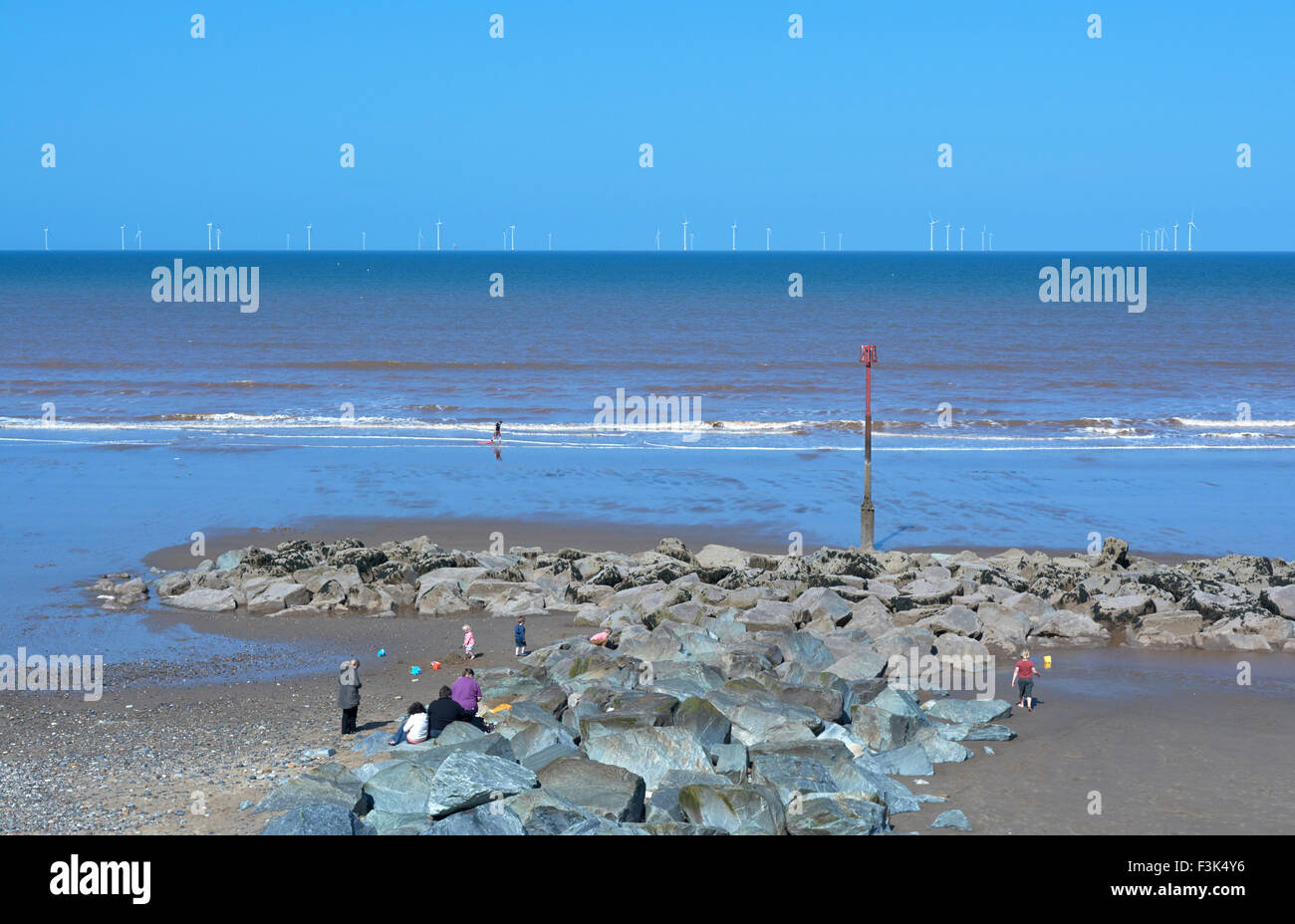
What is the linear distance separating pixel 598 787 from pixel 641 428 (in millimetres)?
33313

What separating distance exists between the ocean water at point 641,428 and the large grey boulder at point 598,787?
37.8 feet

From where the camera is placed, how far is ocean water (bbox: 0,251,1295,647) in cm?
2858

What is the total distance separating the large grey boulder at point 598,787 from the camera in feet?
37.3

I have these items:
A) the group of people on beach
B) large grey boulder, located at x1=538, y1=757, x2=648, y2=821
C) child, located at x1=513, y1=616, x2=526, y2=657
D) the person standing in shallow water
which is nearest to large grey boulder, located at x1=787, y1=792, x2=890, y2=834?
large grey boulder, located at x1=538, y1=757, x2=648, y2=821

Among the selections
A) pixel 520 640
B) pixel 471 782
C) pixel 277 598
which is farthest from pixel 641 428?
pixel 471 782

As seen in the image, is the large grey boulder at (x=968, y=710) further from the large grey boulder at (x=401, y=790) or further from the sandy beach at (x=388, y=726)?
the large grey boulder at (x=401, y=790)

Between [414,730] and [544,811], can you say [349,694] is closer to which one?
[414,730]

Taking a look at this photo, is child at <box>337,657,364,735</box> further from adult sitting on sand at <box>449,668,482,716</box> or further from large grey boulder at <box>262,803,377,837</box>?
large grey boulder at <box>262,803,377,837</box>

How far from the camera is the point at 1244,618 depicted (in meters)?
19.5

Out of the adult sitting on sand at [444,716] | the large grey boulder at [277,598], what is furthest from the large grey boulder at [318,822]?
the large grey boulder at [277,598]

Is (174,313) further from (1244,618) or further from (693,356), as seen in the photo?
(1244,618)

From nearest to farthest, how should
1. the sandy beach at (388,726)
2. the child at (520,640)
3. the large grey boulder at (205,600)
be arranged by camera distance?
the sandy beach at (388,726), the child at (520,640), the large grey boulder at (205,600)
